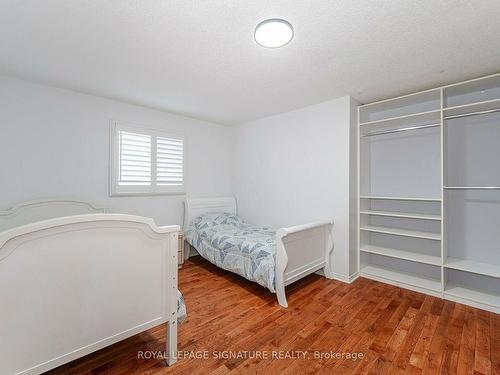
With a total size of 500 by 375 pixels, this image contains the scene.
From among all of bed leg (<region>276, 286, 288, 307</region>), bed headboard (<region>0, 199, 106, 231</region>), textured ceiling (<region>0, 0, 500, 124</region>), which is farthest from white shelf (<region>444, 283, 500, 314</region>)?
bed headboard (<region>0, 199, 106, 231</region>)

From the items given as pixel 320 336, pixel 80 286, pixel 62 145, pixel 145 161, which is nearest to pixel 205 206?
pixel 145 161

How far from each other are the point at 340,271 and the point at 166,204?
2681 mm

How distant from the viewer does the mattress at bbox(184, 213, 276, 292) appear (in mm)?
2475

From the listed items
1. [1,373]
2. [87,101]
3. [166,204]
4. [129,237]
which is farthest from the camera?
[166,204]

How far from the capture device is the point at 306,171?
3.34 metres

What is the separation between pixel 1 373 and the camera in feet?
3.47

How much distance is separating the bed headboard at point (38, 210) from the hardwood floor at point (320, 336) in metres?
1.62

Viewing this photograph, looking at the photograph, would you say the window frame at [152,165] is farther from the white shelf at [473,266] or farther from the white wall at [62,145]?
the white shelf at [473,266]

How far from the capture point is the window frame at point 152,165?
3.10 m

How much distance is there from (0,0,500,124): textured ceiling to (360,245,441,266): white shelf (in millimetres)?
1946

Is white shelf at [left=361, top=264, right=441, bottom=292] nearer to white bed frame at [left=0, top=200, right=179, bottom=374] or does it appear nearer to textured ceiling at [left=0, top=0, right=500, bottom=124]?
textured ceiling at [left=0, top=0, right=500, bottom=124]

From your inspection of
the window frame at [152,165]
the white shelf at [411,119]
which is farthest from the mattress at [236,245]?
the white shelf at [411,119]

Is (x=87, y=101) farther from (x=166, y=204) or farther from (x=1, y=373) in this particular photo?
(x=1, y=373)

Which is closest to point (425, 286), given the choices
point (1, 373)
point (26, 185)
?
point (1, 373)
